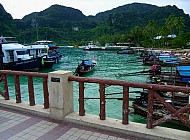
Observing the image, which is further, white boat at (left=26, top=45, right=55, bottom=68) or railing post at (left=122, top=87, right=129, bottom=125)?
white boat at (left=26, top=45, right=55, bottom=68)

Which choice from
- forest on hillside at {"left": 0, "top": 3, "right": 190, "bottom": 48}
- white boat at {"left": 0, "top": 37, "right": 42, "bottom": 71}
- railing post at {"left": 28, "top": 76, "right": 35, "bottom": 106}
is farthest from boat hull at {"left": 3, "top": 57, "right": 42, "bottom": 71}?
forest on hillside at {"left": 0, "top": 3, "right": 190, "bottom": 48}

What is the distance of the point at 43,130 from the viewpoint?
5035mm

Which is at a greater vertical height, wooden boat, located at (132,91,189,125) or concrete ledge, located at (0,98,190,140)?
concrete ledge, located at (0,98,190,140)

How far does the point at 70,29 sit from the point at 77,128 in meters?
196

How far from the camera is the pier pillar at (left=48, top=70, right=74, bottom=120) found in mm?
5293

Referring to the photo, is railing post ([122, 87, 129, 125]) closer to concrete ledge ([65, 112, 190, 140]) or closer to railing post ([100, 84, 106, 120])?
concrete ledge ([65, 112, 190, 140])

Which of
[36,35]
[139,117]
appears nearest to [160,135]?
[139,117]

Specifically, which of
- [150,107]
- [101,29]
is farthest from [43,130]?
[101,29]

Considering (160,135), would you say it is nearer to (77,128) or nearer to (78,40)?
(77,128)

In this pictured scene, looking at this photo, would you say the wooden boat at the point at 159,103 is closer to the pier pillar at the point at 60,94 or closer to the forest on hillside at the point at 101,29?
the pier pillar at the point at 60,94

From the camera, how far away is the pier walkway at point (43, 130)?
4.65 metres

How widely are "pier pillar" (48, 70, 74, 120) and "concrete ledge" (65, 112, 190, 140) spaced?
239 millimetres

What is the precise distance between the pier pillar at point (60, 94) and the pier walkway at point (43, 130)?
0.27 meters

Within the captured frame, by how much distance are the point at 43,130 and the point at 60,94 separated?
3.13ft
